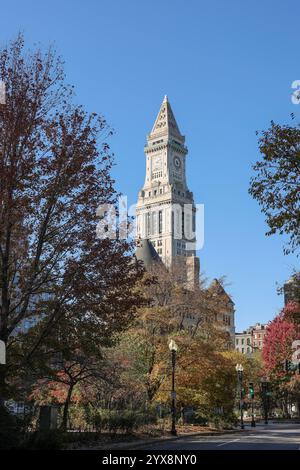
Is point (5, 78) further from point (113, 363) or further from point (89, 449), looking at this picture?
point (113, 363)

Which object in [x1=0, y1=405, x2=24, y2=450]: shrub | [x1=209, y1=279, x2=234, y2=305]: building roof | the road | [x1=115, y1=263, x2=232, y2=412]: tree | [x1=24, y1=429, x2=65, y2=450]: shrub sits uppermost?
[x1=209, y1=279, x2=234, y2=305]: building roof

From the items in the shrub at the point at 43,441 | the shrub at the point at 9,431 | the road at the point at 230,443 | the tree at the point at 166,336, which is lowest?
the road at the point at 230,443

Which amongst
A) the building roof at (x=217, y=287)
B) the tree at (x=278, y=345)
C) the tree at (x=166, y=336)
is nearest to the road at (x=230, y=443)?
the tree at (x=166, y=336)

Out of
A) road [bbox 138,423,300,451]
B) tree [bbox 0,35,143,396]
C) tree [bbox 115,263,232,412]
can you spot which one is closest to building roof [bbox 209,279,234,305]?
tree [bbox 115,263,232,412]

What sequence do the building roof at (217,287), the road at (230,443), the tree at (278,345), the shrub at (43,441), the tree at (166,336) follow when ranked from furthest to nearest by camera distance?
the tree at (278,345), the building roof at (217,287), the tree at (166,336), the road at (230,443), the shrub at (43,441)

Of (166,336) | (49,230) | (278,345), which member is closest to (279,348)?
(278,345)

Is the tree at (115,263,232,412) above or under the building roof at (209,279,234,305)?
under

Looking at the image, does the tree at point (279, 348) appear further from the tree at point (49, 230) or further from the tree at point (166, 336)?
the tree at point (49, 230)

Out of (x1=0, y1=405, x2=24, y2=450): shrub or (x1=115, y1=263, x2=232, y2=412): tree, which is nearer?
(x1=0, y1=405, x2=24, y2=450): shrub

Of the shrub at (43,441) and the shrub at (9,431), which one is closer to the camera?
the shrub at (9,431)

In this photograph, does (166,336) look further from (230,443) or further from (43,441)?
(43,441)

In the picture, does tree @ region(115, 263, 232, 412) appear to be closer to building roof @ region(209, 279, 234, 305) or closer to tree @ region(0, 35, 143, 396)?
building roof @ region(209, 279, 234, 305)

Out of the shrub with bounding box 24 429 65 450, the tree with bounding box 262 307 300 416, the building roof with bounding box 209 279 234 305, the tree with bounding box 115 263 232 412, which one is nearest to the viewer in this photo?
the shrub with bounding box 24 429 65 450
